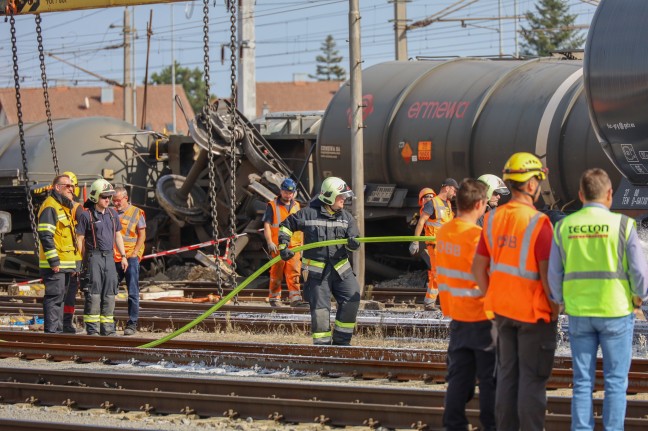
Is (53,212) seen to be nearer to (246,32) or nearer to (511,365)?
(511,365)

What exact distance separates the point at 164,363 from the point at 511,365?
4929 millimetres

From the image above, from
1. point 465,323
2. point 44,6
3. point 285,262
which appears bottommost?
point 285,262

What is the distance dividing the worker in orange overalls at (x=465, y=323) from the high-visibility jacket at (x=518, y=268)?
13.2 inches

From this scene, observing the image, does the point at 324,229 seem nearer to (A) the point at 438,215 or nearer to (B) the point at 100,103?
(A) the point at 438,215

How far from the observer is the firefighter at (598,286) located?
656 centimetres

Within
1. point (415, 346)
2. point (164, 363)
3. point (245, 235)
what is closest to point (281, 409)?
point (164, 363)

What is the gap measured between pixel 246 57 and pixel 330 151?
13276mm

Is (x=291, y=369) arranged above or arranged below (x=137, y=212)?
below

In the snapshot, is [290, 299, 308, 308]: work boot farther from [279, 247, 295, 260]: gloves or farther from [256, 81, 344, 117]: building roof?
[256, 81, 344, 117]: building roof

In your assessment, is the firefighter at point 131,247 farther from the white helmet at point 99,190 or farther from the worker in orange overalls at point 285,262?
the worker in orange overalls at point 285,262

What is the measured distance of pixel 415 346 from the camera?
11891 mm

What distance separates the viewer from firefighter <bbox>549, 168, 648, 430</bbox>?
21.5 feet

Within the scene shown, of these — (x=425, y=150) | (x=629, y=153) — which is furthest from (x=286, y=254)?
(x=425, y=150)

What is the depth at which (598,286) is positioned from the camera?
659cm
